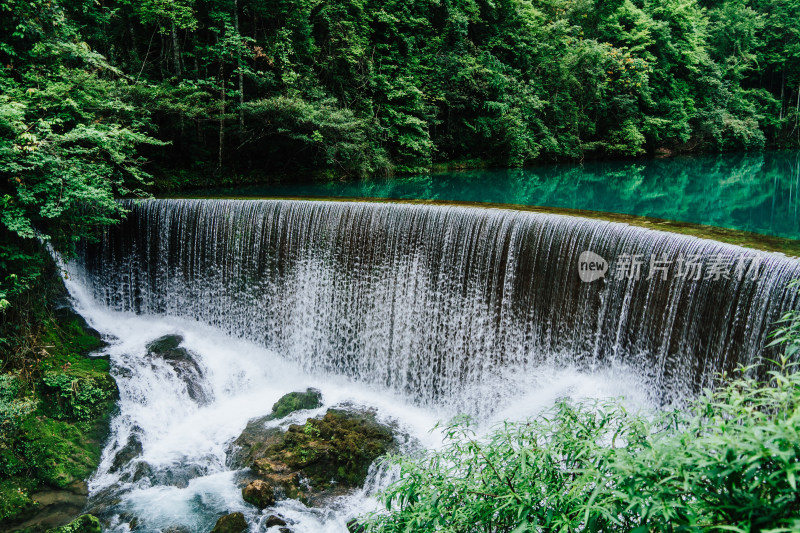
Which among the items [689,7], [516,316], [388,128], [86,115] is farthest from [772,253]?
[689,7]

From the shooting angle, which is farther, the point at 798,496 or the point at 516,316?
the point at 516,316

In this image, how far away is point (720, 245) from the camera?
16.6 feet

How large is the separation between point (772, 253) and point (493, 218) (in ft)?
10.6

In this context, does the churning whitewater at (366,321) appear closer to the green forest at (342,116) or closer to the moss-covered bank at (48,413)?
the moss-covered bank at (48,413)

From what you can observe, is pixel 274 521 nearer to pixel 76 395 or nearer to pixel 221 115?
pixel 76 395

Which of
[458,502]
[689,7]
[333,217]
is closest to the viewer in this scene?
[458,502]

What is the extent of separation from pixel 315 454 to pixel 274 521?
934 mm

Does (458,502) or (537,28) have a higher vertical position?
(537,28)

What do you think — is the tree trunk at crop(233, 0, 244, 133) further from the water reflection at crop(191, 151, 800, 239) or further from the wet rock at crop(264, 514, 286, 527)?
the wet rock at crop(264, 514, 286, 527)

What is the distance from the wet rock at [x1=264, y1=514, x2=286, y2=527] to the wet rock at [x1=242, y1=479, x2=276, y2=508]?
227 mm

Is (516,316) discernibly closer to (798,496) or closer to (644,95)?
(798,496)

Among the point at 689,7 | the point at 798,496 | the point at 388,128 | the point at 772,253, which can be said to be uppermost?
the point at 689,7

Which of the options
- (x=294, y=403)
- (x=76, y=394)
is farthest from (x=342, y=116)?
(x=76, y=394)

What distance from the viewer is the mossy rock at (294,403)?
6.93 meters
